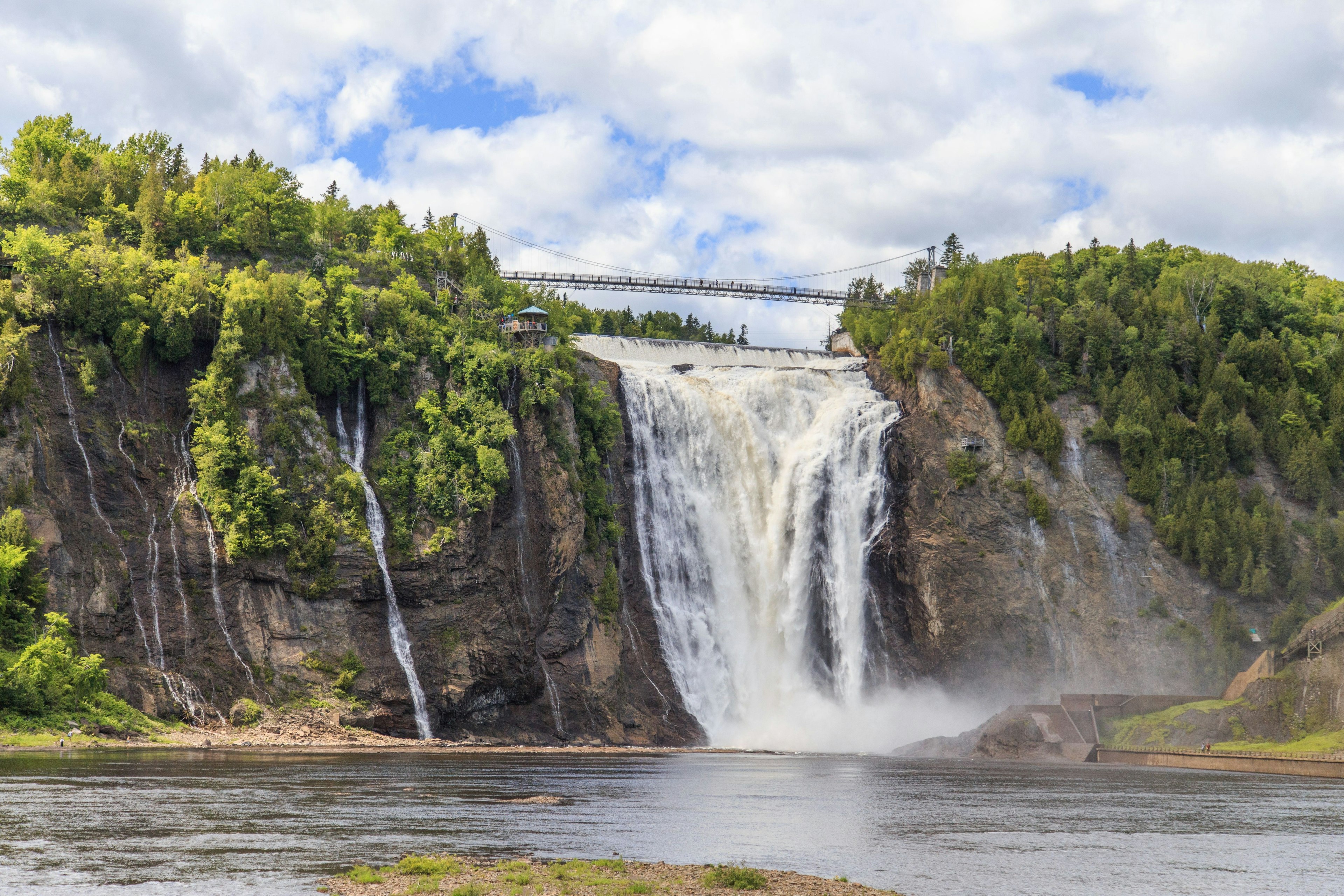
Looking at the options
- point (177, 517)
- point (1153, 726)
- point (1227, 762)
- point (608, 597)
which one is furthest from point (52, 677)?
point (1153, 726)

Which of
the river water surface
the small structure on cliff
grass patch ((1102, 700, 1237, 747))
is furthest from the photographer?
the small structure on cliff

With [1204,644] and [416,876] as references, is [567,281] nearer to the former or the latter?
[1204,644]

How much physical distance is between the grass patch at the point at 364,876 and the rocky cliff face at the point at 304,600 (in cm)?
4062

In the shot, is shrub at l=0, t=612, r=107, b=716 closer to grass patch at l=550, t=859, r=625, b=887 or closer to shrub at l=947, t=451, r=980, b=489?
grass patch at l=550, t=859, r=625, b=887

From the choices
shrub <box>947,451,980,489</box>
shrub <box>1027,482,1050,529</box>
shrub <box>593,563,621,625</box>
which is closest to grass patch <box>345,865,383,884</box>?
shrub <box>593,563,621,625</box>

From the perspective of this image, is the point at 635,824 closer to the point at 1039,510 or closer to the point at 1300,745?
the point at 1300,745

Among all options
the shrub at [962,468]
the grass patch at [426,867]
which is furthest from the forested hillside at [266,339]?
the grass patch at [426,867]

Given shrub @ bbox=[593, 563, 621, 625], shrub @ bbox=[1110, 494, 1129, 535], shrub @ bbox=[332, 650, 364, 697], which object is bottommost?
shrub @ bbox=[332, 650, 364, 697]

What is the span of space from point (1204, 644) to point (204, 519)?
7102 cm

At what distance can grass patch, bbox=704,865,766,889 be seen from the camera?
2625 centimetres

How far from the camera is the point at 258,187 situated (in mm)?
91250

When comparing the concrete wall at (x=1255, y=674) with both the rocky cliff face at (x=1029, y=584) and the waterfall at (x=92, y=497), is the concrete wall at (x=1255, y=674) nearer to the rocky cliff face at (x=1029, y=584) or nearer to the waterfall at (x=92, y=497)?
the rocky cliff face at (x=1029, y=584)

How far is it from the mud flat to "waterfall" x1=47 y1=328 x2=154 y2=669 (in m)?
41.4

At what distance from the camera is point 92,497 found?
67062mm
